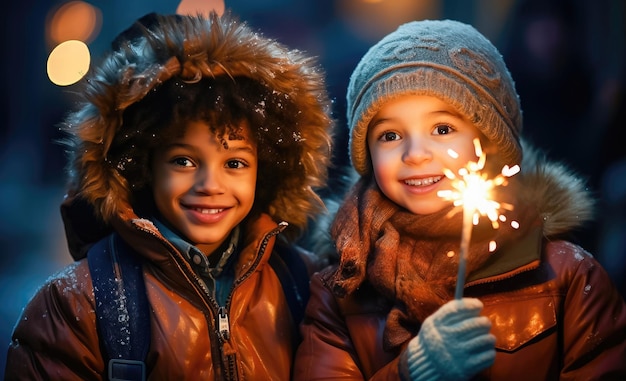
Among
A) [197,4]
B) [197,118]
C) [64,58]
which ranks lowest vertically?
[197,118]

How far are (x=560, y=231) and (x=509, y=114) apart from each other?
0.36m

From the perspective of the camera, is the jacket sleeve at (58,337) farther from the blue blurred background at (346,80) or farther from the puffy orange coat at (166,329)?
the blue blurred background at (346,80)

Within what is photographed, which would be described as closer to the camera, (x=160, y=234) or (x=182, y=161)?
(x=160, y=234)

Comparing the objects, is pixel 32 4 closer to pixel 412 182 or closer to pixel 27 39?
pixel 27 39

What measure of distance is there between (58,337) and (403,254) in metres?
0.97

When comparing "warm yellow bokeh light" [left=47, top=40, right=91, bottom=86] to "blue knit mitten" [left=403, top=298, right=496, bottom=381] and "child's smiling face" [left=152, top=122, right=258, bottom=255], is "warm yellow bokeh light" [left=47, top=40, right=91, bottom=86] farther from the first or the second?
"blue knit mitten" [left=403, top=298, right=496, bottom=381]

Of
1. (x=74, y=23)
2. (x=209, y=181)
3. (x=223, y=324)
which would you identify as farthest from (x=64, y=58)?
(x=223, y=324)

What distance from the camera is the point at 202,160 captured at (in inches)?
88.8

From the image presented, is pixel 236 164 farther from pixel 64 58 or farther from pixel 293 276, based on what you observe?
pixel 64 58

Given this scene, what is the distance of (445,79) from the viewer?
2090 millimetres

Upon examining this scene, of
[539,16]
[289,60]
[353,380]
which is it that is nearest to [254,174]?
[289,60]

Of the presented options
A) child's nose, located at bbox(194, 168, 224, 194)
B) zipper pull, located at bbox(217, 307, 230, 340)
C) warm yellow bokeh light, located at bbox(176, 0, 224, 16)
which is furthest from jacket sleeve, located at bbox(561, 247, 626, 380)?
Answer: warm yellow bokeh light, located at bbox(176, 0, 224, 16)

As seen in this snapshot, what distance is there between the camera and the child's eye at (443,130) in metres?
2.13

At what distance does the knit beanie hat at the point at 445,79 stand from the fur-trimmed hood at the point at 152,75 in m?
0.25
